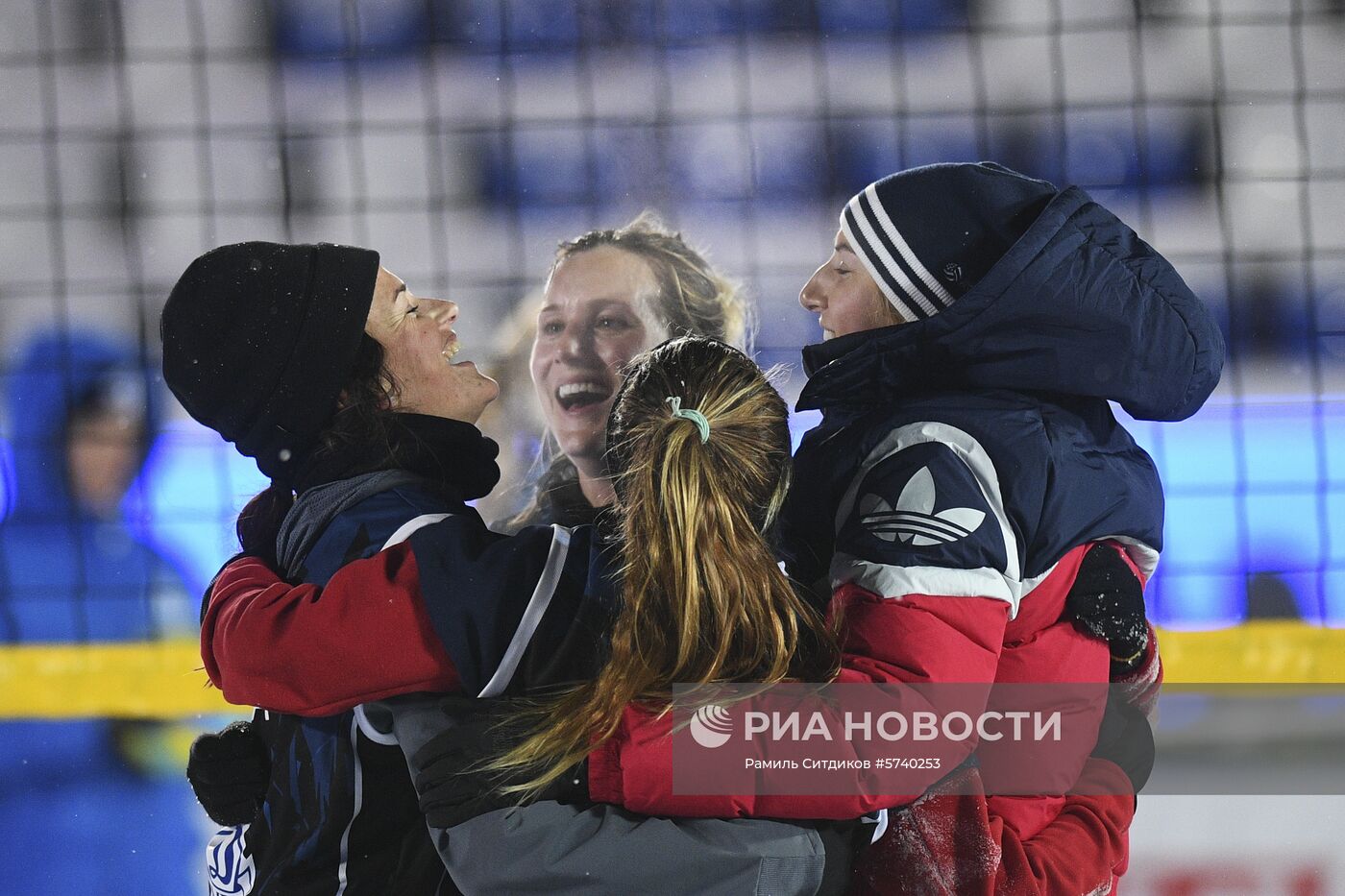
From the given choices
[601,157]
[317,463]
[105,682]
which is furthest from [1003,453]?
[105,682]

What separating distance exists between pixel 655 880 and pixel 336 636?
336 mm

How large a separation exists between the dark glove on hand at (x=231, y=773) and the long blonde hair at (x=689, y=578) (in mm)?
343

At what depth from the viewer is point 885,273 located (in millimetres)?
1184

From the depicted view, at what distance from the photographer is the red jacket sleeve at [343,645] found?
3.08 feet

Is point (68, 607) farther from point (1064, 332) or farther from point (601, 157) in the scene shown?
point (1064, 332)

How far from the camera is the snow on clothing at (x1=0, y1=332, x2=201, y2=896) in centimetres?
262

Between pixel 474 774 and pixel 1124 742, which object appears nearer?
pixel 474 774

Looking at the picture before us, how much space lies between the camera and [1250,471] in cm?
271

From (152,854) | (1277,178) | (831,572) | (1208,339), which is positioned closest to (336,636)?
(831,572)

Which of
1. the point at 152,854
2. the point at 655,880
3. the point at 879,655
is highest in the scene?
the point at 879,655

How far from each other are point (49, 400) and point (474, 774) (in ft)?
7.35

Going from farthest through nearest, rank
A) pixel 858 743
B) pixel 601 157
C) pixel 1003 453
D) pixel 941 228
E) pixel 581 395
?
pixel 601 157 → pixel 581 395 → pixel 941 228 → pixel 1003 453 → pixel 858 743

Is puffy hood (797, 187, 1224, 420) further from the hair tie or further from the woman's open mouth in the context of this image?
the woman's open mouth

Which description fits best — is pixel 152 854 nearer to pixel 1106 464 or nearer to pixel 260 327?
pixel 260 327
